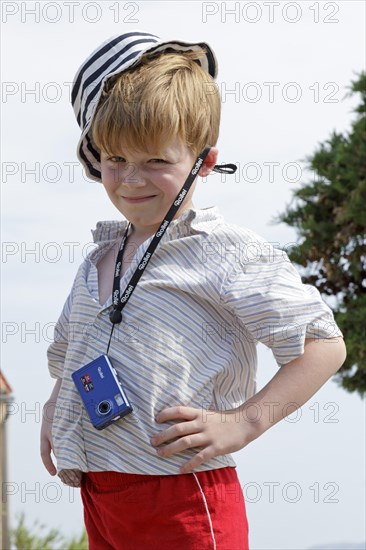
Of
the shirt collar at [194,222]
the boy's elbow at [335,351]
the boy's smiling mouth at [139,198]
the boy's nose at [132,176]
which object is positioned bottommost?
the boy's elbow at [335,351]

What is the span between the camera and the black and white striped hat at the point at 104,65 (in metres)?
2.09

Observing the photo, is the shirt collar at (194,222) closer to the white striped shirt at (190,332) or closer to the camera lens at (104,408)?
the white striped shirt at (190,332)

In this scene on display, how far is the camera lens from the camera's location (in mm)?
1930

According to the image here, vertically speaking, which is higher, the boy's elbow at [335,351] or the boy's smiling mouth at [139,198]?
the boy's smiling mouth at [139,198]

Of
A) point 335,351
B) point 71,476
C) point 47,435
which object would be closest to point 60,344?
point 47,435

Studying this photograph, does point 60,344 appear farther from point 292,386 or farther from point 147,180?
point 292,386

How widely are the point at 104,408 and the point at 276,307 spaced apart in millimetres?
391

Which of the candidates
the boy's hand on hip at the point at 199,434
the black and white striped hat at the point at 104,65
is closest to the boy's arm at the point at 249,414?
the boy's hand on hip at the point at 199,434

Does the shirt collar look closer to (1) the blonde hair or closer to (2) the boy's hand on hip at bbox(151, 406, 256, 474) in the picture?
(1) the blonde hair

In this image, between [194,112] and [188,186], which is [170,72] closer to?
[194,112]

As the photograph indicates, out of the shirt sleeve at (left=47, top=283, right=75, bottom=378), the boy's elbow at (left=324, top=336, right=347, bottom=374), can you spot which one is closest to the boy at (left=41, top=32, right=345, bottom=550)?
the boy's elbow at (left=324, top=336, right=347, bottom=374)

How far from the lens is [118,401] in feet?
6.28

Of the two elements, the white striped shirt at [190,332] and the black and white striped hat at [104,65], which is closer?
the white striped shirt at [190,332]

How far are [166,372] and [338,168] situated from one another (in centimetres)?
389
